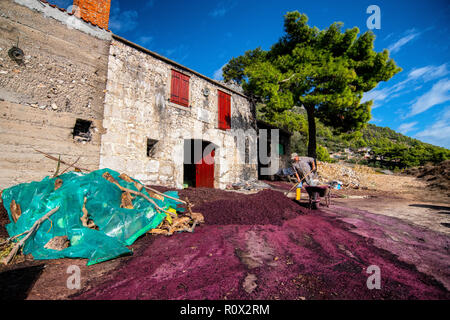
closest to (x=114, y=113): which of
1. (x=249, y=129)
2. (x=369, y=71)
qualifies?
(x=249, y=129)

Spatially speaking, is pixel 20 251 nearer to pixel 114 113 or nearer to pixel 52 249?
pixel 52 249

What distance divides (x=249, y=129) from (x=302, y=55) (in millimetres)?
5221

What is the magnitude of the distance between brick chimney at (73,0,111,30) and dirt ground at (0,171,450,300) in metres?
5.81

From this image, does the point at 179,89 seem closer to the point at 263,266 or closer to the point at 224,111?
the point at 224,111

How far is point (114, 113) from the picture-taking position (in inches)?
238

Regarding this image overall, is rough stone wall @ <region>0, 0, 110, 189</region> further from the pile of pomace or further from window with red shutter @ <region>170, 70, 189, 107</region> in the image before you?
the pile of pomace

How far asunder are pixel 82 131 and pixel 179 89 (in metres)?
3.75

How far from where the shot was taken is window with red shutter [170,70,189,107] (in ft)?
24.9

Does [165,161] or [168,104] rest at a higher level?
[168,104]

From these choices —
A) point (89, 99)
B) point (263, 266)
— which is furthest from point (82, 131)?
point (263, 266)

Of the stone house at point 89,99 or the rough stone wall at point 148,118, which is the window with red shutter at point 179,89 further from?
the rough stone wall at point 148,118

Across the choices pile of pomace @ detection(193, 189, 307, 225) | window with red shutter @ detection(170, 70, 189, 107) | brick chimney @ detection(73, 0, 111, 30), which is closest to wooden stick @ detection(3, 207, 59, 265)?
pile of pomace @ detection(193, 189, 307, 225)

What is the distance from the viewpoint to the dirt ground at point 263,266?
1866 millimetres

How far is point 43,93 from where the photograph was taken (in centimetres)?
495
